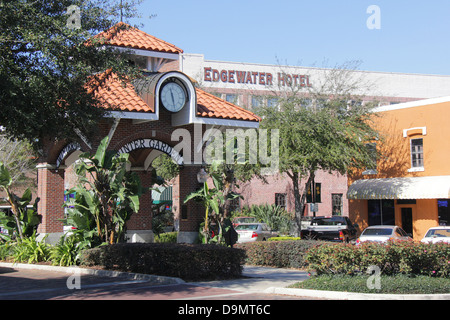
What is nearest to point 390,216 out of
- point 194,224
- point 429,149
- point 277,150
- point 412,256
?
point 429,149

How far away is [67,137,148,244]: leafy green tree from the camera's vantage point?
1631cm

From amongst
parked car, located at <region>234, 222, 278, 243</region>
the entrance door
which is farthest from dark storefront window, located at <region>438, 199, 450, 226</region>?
parked car, located at <region>234, 222, 278, 243</region>

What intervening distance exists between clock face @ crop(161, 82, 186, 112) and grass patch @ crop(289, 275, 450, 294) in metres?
8.27

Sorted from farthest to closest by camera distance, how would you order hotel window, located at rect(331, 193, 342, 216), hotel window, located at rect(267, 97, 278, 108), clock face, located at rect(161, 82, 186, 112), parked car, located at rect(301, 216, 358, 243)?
hotel window, located at rect(331, 193, 342, 216)
hotel window, located at rect(267, 97, 278, 108)
parked car, located at rect(301, 216, 358, 243)
clock face, located at rect(161, 82, 186, 112)

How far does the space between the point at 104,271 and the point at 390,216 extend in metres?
22.7

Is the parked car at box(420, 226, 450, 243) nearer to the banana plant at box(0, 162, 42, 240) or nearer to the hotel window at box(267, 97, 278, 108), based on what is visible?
the hotel window at box(267, 97, 278, 108)

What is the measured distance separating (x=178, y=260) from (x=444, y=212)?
20.8 meters

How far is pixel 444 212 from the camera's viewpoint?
30219mm

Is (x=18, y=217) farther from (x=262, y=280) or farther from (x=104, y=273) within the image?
(x=262, y=280)

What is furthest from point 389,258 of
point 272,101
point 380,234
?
point 272,101

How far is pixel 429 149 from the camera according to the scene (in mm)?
30734

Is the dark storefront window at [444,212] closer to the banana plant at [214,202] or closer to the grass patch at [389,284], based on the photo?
the banana plant at [214,202]

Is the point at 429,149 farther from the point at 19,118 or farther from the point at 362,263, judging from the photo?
the point at 19,118

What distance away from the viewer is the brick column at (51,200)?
64.1ft
